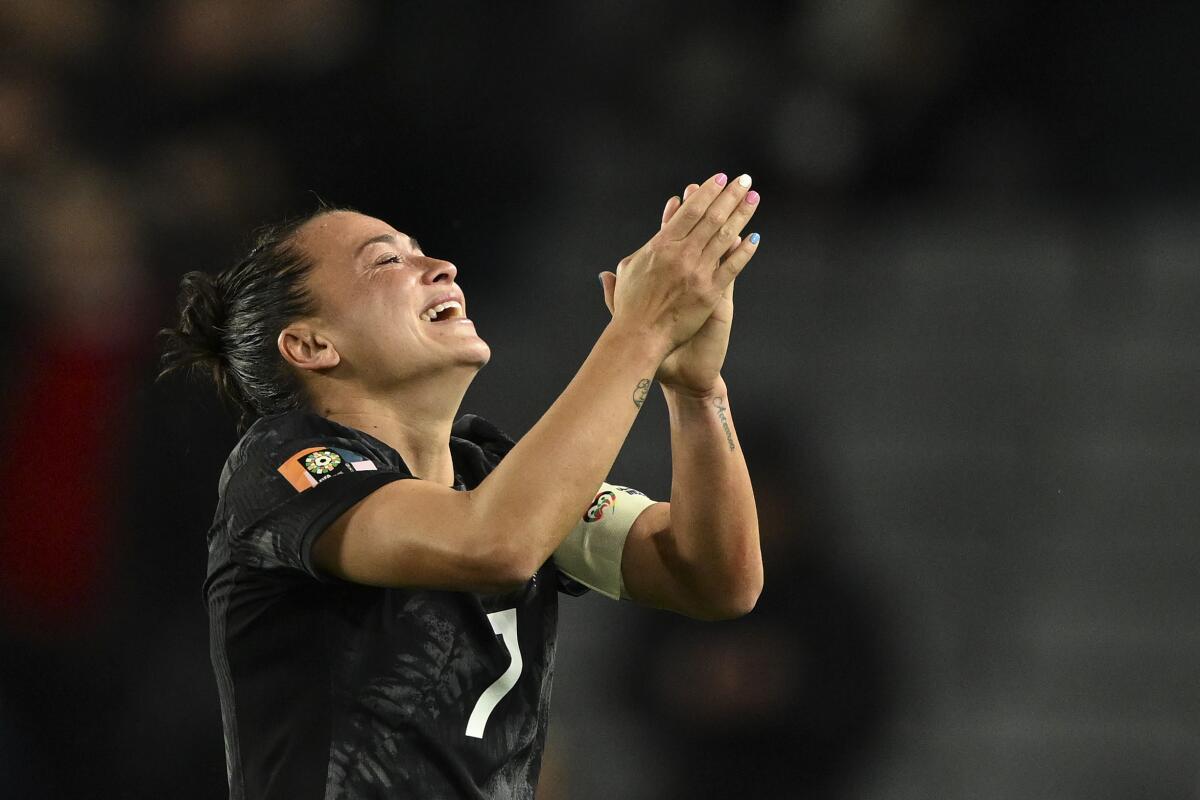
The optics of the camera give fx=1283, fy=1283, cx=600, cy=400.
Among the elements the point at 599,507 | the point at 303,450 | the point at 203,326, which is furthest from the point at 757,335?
the point at 303,450

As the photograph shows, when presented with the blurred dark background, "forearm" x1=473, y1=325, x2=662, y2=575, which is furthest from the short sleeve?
the blurred dark background

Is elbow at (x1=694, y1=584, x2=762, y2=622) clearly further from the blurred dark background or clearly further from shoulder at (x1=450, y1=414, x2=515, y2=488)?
the blurred dark background

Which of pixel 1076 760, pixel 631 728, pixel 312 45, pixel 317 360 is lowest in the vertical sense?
pixel 631 728

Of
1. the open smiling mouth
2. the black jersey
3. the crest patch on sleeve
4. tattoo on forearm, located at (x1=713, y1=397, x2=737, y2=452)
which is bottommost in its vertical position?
the black jersey

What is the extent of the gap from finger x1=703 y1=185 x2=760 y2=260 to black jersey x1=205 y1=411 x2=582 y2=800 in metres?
0.33

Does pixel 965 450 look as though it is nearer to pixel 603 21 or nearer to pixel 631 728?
pixel 631 728

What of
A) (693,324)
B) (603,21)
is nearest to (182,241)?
(603,21)

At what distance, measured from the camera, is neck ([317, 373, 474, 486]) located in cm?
126

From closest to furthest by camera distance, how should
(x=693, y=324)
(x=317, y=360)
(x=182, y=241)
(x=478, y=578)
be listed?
(x=478, y=578) < (x=693, y=324) < (x=317, y=360) < (x=182, y=241)

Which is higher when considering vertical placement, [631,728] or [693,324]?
[693,324]

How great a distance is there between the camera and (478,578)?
1.00 meters

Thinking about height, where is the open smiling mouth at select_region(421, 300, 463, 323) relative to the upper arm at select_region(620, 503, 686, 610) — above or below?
above

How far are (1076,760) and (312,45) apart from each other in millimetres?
1725

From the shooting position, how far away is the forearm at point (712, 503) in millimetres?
1328
